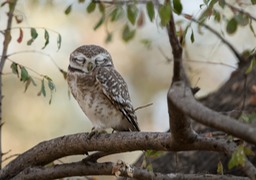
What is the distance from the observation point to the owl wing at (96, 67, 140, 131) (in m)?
4.21

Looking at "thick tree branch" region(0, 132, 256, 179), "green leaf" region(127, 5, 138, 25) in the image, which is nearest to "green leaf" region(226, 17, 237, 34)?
"green leaf" region(127, 5, 138, 25)

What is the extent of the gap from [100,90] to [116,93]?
0.32ft

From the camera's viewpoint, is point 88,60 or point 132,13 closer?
point 132,13

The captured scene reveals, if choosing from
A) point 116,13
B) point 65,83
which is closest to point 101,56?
point 116,13

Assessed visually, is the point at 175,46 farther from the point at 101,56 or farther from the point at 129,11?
the point at 101,56

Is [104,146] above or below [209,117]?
below

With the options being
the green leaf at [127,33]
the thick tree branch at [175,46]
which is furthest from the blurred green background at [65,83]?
the thick tree branch at [175,46]

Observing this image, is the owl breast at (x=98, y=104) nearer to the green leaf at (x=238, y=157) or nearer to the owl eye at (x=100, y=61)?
the owl eye at (x=100, y=61)

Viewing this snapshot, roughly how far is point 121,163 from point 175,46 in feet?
3.18

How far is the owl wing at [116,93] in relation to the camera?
421cm

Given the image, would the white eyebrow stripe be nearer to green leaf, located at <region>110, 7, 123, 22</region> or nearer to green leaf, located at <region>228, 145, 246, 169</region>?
green leaf, located at <region>110, 7, 123, 22</region>

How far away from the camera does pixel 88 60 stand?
4.34m

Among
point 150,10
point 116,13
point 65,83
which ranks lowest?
point 65,83

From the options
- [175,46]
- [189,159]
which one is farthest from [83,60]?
[175,46]
